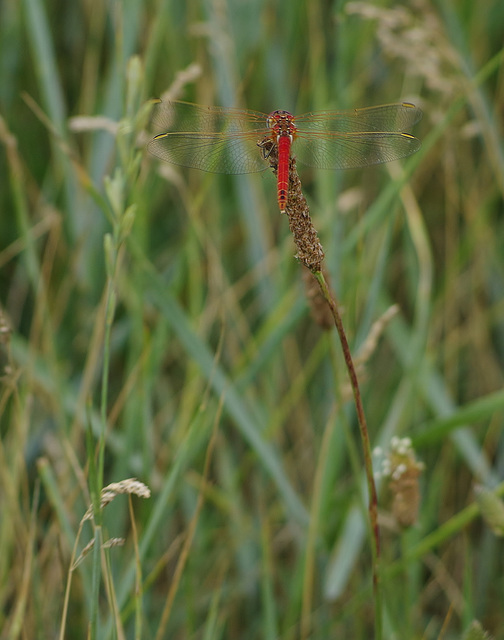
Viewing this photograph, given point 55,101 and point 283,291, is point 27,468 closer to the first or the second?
point 283,291

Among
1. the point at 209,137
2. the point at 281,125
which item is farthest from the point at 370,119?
the point at 209,137

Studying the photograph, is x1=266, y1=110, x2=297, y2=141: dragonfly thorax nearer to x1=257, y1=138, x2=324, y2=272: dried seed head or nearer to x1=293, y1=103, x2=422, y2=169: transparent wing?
x1=293, y1=103, x2=422, y2=169: transparent wing

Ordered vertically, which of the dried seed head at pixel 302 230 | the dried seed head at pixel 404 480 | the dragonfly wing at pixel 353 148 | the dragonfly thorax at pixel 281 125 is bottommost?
the dried seed head at pixel 404 480

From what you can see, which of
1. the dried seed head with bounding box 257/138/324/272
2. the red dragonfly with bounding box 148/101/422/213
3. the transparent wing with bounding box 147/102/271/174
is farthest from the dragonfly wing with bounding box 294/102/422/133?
the dried seed head with bounding box 257/138/324/272

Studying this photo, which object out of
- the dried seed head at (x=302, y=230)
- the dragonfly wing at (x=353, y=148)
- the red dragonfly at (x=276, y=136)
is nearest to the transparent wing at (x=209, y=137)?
the red dragonfly at (x=276, y=136)

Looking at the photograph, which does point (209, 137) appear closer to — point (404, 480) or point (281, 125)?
point (281, 125)

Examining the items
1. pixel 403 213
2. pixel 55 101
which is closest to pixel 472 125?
pixel 403 213

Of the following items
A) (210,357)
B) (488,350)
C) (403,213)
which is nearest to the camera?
(210,357)

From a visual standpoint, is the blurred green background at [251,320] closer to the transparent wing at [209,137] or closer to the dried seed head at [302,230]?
the transparent wing at [209,137]
